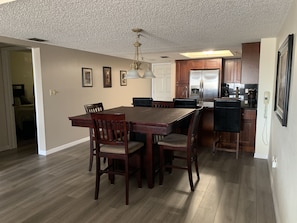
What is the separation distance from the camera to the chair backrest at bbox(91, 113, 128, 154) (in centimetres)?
241

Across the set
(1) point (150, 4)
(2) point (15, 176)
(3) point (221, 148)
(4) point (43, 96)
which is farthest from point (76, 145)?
(1) point (150, 4)

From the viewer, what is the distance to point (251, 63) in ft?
13.0

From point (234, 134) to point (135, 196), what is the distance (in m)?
2.55

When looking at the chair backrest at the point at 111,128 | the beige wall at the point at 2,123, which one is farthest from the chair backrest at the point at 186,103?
the beige wall at the point at 2,123

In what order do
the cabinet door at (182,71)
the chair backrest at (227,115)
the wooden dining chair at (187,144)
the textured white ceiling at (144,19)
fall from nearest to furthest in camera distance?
the textured white ceiling at (144,19) < the wooden dining chair at (187,144) < the chair backrest at (227,115) < the cabinet door at (182,71)

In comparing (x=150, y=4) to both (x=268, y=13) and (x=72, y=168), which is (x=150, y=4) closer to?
(x=268, y=13)

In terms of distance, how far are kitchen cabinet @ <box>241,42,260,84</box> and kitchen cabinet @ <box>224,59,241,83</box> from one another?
296 centimetres

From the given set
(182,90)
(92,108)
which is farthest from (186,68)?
(92,108)

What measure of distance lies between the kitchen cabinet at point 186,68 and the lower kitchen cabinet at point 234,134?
2.78 meters

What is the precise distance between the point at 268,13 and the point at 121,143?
2092mm

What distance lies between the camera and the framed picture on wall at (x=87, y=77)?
16.6 feet

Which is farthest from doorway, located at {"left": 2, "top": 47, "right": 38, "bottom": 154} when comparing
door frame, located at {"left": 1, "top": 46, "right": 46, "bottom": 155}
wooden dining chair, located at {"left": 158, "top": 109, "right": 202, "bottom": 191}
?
wooden dining chair, located at {"left": 158, "top": 109, "right": 202, "bottom": 191}

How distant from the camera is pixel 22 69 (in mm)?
6133

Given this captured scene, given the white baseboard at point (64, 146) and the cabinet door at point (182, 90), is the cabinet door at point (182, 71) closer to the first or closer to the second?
the cabinet door at point (182, 90)
